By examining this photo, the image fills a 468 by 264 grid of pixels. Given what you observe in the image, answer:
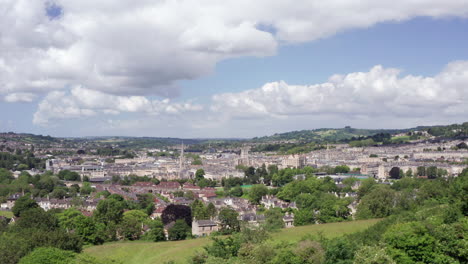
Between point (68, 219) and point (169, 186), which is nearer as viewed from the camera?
point (68, 219)

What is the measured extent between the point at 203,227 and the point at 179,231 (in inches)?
136

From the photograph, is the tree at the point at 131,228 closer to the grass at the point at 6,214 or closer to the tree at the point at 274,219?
the tree at the point at 274,219

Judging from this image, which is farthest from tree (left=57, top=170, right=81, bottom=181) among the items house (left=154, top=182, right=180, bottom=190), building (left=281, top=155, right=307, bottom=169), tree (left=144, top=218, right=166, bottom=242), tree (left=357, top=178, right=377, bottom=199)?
tree (left=357, top=178, right=377, bottom=199)

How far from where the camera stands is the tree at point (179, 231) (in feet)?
132

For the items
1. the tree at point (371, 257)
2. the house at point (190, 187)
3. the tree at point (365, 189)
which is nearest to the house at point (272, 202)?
the tree at point (365, 189)

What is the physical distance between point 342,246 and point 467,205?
474 inches

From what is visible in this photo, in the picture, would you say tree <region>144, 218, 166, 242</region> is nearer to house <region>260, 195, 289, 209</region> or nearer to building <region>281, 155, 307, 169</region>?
house <region>260, 195, 289, 209</region>

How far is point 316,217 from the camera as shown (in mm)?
45469

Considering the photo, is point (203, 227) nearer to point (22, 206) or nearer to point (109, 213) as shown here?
point (109, 213)

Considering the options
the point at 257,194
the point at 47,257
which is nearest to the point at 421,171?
the point at 257,194

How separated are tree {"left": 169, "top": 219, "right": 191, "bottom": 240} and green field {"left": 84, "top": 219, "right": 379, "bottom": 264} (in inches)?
178

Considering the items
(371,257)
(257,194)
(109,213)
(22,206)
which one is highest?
(371,257)

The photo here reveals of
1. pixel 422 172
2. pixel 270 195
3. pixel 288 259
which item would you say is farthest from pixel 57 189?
pixel 422 172

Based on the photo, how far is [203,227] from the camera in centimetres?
4319
